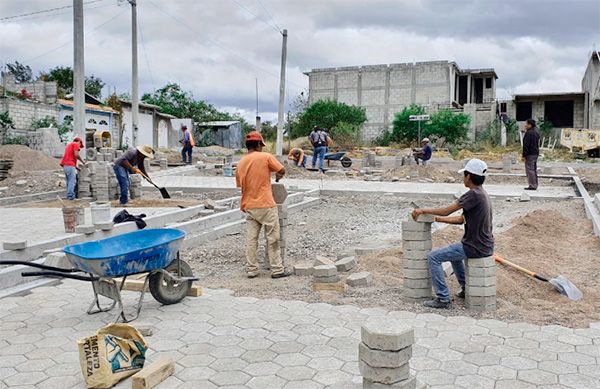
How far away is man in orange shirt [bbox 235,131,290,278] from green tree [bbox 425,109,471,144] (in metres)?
29.0

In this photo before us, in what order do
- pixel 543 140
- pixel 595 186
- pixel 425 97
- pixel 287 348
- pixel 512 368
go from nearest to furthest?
pixel 512 368
pixel 287 348
pixel 595 186
pixel 543 140
pixel 425 97

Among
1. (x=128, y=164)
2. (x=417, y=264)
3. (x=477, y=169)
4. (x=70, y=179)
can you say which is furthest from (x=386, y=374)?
(x=70, y=179)

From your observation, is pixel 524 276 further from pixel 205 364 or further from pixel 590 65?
pixel 590 65

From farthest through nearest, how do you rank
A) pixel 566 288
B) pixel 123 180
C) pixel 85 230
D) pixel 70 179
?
pixel 70 179 < pixel 123 180 < pixel 85 230 < pixel 566 288

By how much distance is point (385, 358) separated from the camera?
3039 millimetres

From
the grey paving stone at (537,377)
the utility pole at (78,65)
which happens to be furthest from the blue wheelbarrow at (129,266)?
the utility pole at (78,65)

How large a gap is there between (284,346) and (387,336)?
1303 mm

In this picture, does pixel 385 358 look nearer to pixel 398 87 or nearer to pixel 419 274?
pixel 419 274

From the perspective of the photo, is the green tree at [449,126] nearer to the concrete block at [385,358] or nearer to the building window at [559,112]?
the building window at [559,112]

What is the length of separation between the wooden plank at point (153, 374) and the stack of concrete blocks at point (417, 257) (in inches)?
95.8

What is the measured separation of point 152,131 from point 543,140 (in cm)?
2469

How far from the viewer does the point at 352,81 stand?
142 ft

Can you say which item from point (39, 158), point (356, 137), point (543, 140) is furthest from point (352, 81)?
point (39, 158)

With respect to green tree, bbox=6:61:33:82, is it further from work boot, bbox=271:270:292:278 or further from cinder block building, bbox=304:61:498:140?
work boot, bbox=271:270:292:278
